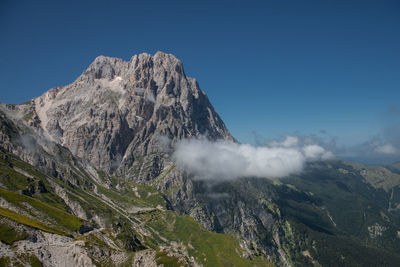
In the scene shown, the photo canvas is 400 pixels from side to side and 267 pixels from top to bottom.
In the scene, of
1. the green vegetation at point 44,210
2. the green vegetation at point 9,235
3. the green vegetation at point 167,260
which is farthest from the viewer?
the green vegetation at point 44,210

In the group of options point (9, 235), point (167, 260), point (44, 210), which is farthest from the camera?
point (44, 210)

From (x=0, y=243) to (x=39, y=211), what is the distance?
279ft

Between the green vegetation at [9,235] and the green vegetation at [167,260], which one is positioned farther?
the green vegetation at [167,260]

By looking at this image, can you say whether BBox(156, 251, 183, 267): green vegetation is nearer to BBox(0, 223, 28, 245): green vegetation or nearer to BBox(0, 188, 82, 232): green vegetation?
BBox(0, 223, 28, 245): green vegetation

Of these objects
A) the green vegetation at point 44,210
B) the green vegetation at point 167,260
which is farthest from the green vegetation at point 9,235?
the green vegetation at point 44,210

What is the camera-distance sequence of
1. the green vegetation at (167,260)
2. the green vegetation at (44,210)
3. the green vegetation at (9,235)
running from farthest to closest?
the green vegetation at (44,210) → the green vegetation at (167,260) → the green vegetation at (9,235)

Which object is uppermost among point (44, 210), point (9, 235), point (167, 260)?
point (44, 210)

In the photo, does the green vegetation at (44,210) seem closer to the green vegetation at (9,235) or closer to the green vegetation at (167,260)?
the green vegetation at (9,235)

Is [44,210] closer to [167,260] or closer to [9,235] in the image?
[9,235]

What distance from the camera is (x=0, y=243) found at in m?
110

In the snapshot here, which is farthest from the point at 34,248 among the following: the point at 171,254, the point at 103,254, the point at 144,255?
the point at 171,254

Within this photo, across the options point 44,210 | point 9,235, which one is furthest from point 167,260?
point 44,210

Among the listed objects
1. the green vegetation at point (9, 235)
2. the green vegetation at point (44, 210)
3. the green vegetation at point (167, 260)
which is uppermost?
the green vegetation at point (44, 210)

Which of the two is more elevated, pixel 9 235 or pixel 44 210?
pixel 44 210
